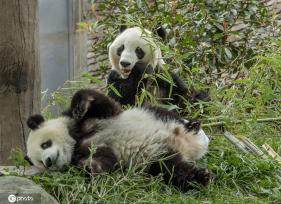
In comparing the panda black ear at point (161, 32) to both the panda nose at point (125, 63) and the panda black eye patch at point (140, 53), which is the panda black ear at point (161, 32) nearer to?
the panda black eye patch at point (140, 53)

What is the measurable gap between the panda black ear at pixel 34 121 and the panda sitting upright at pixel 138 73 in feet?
4.36

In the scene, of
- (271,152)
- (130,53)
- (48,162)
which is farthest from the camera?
(130,53)

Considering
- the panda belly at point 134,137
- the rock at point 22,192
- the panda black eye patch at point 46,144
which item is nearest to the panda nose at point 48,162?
the panda black eye patch at point 46,144

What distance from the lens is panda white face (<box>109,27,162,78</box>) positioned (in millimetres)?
5492

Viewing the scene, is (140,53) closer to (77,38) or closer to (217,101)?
(217,101)

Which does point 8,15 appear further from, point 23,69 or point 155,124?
point 155,124

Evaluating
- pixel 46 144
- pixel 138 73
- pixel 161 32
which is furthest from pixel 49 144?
pixel 161 32

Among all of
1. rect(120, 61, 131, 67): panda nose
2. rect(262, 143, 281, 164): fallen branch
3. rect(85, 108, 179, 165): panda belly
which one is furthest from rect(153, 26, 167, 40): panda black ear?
rect(85, 108, 179, 165): panda belly

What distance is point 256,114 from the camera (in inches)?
197

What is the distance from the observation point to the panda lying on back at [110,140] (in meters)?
3.88

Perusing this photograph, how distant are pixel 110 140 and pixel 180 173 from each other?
0.43 metres

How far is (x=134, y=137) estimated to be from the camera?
3953 mm

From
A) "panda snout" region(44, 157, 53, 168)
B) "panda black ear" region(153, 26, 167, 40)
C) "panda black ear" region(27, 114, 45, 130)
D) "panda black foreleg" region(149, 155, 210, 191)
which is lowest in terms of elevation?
"panda black foreleg" region(149, 155, 210, 191)

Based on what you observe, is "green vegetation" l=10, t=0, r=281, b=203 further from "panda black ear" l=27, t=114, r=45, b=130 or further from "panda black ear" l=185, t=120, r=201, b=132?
"panda black ear" l=27, t=114, r=45, b=130
